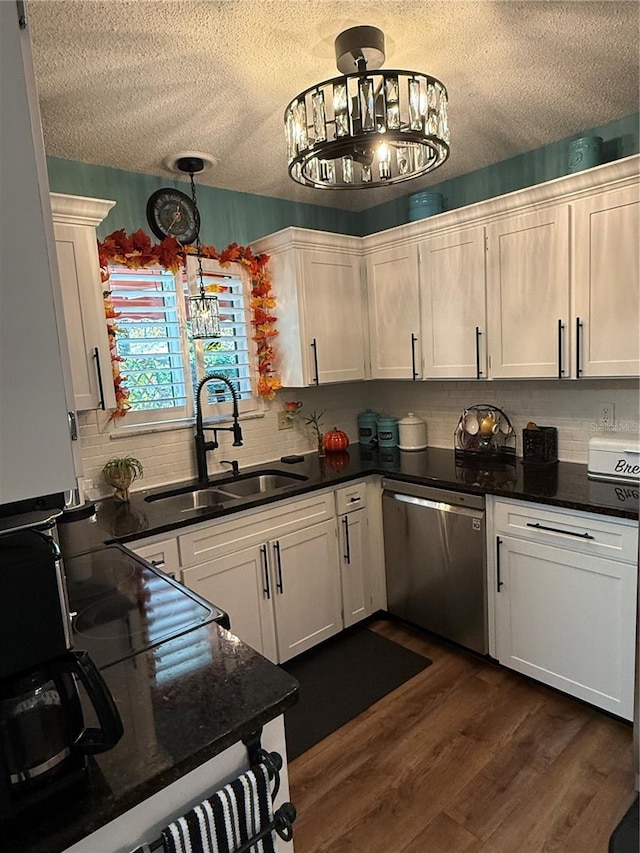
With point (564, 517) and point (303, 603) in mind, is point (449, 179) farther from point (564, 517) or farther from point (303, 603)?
point (303, 603)

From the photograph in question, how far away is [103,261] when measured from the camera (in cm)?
262

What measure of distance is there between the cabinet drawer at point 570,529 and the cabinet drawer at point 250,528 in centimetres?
91

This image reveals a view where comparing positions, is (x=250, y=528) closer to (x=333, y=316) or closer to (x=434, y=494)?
(x=434, y=494)

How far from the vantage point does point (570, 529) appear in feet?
7.17

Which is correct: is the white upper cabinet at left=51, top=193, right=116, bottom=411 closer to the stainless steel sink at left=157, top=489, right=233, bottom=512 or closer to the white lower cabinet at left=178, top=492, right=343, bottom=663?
the stainless steel sink at left=157, top=489, right=233, bottom=512

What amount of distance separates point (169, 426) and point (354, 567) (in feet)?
4.35

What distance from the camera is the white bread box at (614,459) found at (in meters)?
2.33

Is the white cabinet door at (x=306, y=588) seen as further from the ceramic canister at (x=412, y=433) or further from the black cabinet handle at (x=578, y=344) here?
the black cabinet handle at (x=578, y=344)

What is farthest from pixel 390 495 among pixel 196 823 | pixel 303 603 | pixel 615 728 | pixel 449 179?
pixel 196 823

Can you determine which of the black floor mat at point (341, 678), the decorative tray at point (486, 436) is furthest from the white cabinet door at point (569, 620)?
the decorative tray at point (486, 436)

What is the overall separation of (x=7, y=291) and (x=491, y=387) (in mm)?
2846

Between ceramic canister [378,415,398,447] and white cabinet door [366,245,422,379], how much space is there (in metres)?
0.32

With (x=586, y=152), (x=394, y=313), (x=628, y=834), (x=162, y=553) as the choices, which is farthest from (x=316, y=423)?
(x=628, y=834)

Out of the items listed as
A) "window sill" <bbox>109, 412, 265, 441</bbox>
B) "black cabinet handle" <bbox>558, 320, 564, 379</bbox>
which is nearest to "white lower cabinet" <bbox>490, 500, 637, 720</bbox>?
"black cabinet handle" <bbox>558, 320, 564, 379</bbox>
